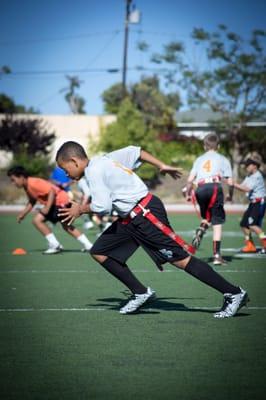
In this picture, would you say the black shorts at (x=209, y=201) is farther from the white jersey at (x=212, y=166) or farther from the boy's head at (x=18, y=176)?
the boy's head at (x=18, y=176)

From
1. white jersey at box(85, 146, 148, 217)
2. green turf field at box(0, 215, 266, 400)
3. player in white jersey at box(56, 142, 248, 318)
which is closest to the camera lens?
green turf field at box(0, 215, 266, 400)

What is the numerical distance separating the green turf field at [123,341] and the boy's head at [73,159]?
56.9 inches

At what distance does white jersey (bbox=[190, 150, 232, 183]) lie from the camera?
12.2 meters

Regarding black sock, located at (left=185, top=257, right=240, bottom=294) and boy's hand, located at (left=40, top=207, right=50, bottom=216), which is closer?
black sock, located at (left=185, top=257, right=240, bottom=294)

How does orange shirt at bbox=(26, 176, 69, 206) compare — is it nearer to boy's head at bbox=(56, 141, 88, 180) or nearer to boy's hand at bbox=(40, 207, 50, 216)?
boy's hand at bbox=(40, 207, 50, 216)

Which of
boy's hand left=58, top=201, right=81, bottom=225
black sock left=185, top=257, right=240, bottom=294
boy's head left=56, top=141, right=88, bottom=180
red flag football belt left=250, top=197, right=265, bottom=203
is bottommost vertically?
red flag football belt left=250, top=197, right=265, bottom=203

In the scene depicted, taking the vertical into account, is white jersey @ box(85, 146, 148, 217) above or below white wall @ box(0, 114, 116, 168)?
above

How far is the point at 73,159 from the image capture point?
291 inches

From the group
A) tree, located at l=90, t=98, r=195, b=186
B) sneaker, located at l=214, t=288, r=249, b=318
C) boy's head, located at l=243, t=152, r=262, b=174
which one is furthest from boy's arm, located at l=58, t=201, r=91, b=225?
tree, located at l=90, t=98, r=195, b=186

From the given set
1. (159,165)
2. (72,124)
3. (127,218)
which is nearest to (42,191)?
(159,165)

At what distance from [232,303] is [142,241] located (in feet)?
3.43

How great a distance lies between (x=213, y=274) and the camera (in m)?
7.51

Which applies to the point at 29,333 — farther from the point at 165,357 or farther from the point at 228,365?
the point at 228,365

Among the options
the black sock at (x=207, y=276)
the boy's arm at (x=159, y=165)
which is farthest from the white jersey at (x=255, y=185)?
the black sock at (x=207, y=276)
